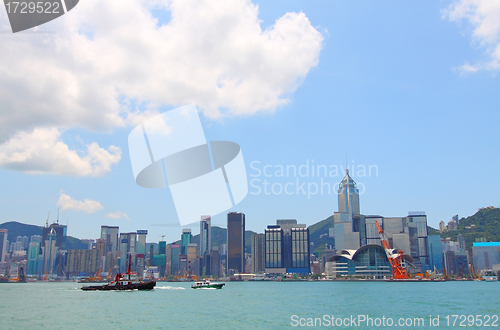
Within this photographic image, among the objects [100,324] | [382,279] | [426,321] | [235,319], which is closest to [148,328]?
[100,324]

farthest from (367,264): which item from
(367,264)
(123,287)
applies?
(123,287)

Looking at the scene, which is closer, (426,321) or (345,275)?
(426,321)


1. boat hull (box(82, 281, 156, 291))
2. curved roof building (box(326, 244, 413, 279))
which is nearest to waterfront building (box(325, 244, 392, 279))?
curved roof building (box(326, 244, 413, 279))

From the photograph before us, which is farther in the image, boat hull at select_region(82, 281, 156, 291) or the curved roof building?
the curved roof building

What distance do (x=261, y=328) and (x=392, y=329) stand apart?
10.4 meters

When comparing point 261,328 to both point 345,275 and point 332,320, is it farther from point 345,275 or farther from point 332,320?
point 345,275

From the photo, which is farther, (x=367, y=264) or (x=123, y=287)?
(x=367, y=264)

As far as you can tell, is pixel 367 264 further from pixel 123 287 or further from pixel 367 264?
pixel 123 287

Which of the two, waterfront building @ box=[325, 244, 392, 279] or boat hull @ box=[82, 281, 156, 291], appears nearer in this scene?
boat hull @ box=[82, 281, 156, 291]

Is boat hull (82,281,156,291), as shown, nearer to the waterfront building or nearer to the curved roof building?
the waterfront building

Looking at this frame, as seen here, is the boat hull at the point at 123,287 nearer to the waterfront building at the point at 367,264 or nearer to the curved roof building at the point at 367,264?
the waterfront building at the point at 367,264

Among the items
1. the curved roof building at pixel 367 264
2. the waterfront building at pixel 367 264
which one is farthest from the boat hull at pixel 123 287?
the curved roof building at pixel 367 264

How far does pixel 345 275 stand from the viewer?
193375 mm

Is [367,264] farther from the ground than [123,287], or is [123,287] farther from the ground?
[367,264]
